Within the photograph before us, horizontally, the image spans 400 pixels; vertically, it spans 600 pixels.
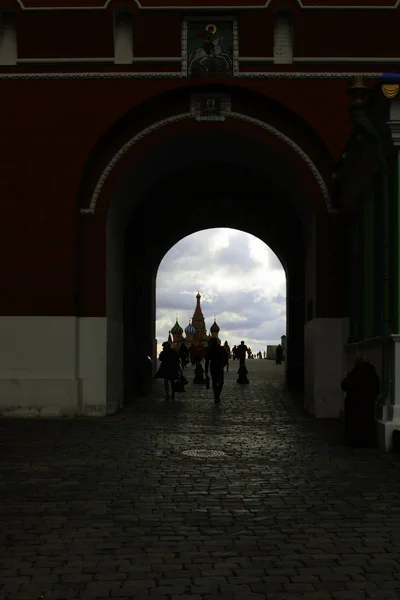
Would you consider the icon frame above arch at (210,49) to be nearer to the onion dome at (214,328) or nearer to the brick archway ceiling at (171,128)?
the brick archway ceiling at (171,128)

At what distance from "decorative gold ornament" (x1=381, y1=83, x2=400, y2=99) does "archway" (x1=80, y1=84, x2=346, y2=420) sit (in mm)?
5557

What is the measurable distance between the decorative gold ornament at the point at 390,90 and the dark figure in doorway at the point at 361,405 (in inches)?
153

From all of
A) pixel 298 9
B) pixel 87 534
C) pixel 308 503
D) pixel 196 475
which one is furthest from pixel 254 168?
pixel 87 534

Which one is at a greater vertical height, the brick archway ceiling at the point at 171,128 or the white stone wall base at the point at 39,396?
the brick archway ceiling at the point at 171,128

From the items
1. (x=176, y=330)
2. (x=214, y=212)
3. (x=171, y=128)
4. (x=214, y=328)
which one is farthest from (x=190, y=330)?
(x=171, y=128)

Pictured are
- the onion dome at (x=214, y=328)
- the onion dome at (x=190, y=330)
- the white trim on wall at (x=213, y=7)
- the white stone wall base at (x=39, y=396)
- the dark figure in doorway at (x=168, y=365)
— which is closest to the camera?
the white stone wall base at (x=39, y=396)

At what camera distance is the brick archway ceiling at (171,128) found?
1817 cm

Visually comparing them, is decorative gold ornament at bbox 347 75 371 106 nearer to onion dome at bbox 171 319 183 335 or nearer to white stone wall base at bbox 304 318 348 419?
white stone wall base at bbox 304 318 348 419

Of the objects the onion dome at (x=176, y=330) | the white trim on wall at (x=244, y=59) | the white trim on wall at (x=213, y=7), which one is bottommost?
the onion dome at (x=176, y=330)

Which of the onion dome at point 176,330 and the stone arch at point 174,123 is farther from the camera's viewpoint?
the onion dome at point 176,330

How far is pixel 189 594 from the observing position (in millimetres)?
5359

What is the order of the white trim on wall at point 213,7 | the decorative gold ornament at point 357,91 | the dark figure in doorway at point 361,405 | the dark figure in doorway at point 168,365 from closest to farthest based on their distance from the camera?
the dark figure in doorway at point 361,405, the decorative gold ornament at point 357,91, the white trim on wall at point 213,7, the dark figure in doorway at point 168,365

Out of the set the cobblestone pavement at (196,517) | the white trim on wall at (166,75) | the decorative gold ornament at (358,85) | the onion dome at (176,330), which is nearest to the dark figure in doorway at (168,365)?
the white trim on wall at (166,75)

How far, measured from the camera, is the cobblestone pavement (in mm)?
5629
